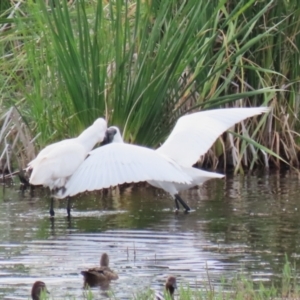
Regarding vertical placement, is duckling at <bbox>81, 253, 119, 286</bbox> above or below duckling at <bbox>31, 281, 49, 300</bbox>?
above

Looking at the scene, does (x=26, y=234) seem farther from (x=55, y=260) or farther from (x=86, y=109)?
(x=86, y=109)

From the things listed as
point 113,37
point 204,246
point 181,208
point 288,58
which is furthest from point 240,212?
point 288,58

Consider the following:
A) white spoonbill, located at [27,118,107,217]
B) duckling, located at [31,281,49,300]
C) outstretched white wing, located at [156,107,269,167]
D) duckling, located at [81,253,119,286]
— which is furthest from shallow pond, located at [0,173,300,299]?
outstretched white wing, located at [156,107,269,167]

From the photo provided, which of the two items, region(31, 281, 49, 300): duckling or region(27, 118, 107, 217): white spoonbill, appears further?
region(27, 118, 107, 217): white spoonbill

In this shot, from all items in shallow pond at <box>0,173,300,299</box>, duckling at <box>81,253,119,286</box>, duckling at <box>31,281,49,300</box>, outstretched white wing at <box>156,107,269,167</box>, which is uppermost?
outstretched white wing at <box>156,107,269,167</box>

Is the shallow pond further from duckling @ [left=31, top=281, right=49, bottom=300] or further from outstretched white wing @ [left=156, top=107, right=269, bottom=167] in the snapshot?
outstretched white wing @ [left=156, top=107, right=269, bottom=167]

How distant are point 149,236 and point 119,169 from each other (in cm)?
95

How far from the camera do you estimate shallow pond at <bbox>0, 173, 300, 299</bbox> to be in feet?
24.9

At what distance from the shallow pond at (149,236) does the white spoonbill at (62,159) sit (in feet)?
1.10

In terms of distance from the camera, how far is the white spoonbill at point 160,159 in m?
10.1

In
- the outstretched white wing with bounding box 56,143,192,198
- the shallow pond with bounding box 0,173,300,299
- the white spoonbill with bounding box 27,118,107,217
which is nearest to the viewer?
the shallow pond with bounding box 0,173,300,299

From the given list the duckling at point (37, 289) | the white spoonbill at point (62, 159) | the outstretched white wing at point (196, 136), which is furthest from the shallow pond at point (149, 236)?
the outstretched white wing at point (196, 136)

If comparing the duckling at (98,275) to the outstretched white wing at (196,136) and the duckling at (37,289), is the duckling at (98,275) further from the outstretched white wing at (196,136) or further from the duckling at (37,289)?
the outstretched white wing at (196,136)

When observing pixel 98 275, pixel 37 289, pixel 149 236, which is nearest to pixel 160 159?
pixel 149 236
